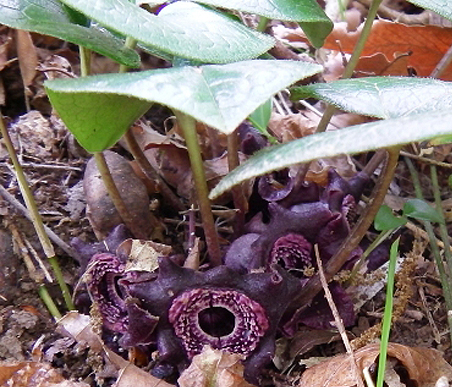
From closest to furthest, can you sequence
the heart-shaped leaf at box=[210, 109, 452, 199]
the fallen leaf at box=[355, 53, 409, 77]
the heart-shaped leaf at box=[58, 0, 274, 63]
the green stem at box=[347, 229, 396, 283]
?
the heart-shaped leaf at box=[210, 109, 452, 199] < the heart-shaped leaf at box=[58, 0, 274, 63] < the green stem at box=[347, 229, 396, 283] < the fallen leaf at box=[355, 53, 409, 77]

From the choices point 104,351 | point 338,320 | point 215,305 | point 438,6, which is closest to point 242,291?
point 215,305

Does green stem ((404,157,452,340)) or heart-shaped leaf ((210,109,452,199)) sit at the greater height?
heart-shaped leaf ((210,109,452,199))

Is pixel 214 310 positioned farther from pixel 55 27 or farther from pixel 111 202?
pixel 55 27

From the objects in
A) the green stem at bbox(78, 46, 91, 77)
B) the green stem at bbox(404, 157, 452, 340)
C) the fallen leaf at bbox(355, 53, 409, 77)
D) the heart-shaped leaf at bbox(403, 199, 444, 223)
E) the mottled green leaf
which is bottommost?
the green stem at bbox(404, 157, 452, 340)

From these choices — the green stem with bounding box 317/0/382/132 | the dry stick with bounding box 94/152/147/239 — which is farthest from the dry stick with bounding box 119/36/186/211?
the green stem with bounding box 317/0/382/132

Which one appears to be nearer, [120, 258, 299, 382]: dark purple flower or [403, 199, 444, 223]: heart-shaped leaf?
[120, 258, 299, 382]: dark purple flower

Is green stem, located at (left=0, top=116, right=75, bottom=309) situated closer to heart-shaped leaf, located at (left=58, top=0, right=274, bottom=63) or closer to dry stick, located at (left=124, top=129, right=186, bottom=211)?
dry stick, located at (left=124, top=129, right=186, bottom=211)

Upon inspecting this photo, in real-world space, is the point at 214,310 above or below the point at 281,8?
below
